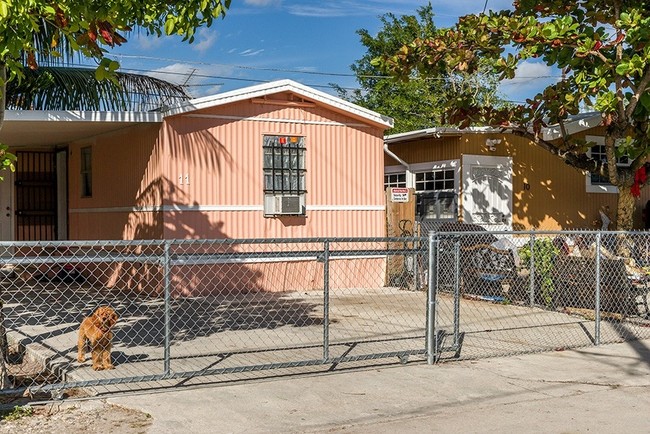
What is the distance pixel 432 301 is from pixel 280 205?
701 centimetres

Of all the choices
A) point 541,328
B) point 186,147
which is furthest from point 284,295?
point 541,328

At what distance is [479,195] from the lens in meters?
16.6

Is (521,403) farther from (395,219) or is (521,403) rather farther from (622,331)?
(395,219)

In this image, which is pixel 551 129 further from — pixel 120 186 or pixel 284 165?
pixel 120 186

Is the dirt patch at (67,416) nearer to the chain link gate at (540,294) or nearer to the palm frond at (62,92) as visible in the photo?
the chain link gate at (540,294)

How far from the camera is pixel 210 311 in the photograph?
12000mm

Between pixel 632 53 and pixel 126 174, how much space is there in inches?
357

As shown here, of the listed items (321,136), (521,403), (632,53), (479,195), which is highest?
(632,53)

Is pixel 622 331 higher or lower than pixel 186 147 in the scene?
lower

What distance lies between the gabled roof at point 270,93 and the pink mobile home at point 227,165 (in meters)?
0.02

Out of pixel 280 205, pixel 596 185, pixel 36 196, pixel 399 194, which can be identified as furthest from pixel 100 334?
pixel 596 185

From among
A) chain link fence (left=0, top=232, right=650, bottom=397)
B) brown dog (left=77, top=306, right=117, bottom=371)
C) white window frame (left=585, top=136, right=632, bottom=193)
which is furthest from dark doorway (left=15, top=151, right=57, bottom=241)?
white window frame (left=585, top=136, right=632, bottom=193)

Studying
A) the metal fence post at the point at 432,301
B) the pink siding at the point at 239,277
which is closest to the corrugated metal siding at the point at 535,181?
the pink siding at the point at 239,277

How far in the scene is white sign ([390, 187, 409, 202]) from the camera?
1588 cm
